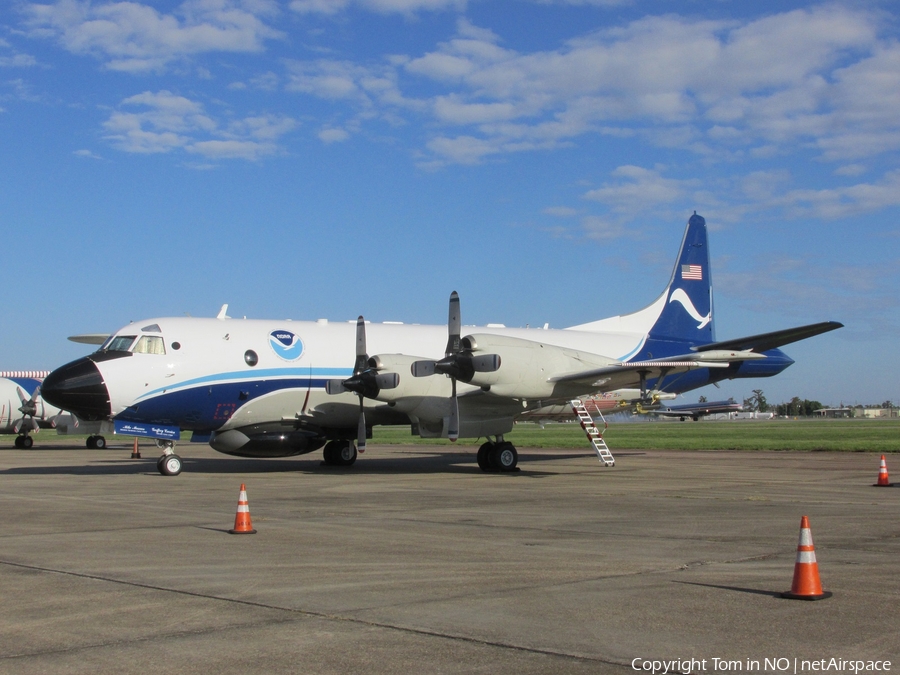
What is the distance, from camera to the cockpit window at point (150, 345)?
68.0 ft

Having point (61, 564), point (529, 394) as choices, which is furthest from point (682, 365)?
point (61, 564)

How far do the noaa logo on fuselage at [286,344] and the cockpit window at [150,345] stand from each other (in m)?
2.66

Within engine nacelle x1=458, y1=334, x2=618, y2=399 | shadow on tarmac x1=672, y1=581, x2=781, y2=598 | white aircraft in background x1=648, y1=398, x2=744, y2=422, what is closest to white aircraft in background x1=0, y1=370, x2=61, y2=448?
engine nacelle x1=458, y1=334, x2=618, y2=399

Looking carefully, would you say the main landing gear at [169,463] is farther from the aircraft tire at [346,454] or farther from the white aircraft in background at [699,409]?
the white aircraft in background at [699,409]

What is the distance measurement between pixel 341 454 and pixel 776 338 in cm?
1224

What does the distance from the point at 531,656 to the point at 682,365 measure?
1539cm

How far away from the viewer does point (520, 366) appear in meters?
20.7

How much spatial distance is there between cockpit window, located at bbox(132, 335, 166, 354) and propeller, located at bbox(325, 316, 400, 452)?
164 inches

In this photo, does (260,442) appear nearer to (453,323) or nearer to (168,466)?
(168,466)

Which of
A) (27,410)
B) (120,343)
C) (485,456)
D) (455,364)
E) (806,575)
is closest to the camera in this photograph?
(806,575)

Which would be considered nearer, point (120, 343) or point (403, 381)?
point (120, 343)

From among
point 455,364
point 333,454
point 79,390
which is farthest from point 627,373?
point 79,390

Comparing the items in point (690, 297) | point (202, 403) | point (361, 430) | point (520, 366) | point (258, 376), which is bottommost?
point (361, 430)

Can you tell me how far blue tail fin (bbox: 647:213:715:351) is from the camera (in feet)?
92.4
